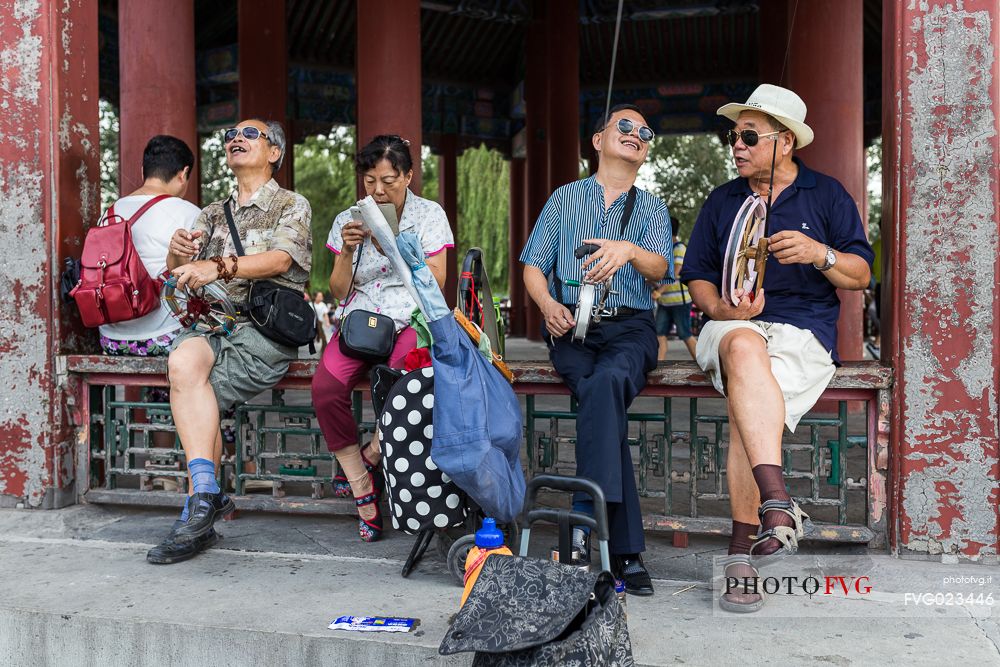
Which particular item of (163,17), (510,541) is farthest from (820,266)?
(163,17)

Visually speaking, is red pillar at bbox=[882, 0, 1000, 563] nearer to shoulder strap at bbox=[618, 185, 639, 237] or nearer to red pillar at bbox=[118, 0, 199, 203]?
shoulder strap at bbox=[618, 185, 639, 237]

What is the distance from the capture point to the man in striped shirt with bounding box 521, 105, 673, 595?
9.78 ft

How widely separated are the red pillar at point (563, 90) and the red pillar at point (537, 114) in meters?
0.37

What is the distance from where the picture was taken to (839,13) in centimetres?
667

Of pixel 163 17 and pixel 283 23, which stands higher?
pixel 283 23

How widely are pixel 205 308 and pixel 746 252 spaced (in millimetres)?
2031

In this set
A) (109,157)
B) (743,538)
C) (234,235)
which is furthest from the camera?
(109,157)

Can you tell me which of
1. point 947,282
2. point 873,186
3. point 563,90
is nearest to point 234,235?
point 947,282

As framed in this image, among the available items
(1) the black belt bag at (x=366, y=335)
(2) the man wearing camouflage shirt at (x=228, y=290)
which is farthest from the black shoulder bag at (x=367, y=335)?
(2) the man wearing camouflage shirt at (x=228, y=290)

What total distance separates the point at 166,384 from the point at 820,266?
2.61m

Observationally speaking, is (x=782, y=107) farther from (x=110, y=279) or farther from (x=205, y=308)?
(x=110, y=279)

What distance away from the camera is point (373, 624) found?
2.71 meters

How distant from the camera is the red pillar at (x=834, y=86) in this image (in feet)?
21.6

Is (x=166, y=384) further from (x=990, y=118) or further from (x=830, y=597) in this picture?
(x=990, y=118)
